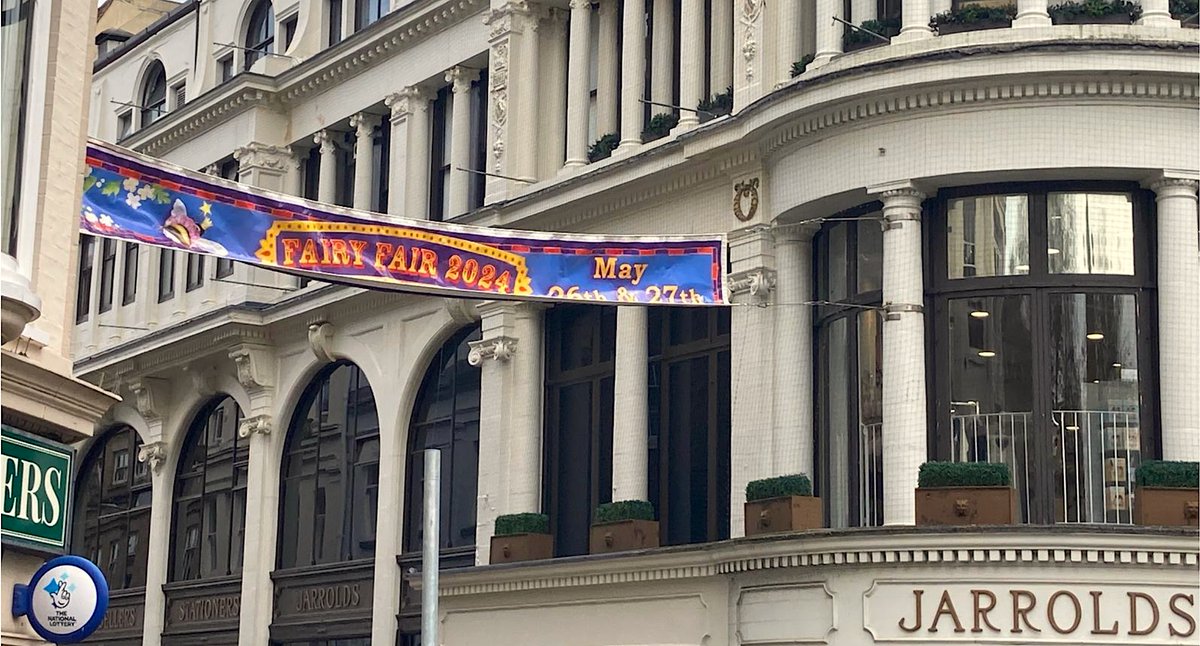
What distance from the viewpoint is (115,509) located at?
47.0m

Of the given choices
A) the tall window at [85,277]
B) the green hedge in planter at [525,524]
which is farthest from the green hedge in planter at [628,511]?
the tall window at [85,277]

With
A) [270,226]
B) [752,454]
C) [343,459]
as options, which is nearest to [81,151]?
[270,226]

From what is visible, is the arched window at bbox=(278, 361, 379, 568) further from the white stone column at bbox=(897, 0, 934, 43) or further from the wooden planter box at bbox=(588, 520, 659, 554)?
the white stone column at bbox=(897, 0, 934, 43)

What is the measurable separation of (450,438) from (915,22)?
13.3 m

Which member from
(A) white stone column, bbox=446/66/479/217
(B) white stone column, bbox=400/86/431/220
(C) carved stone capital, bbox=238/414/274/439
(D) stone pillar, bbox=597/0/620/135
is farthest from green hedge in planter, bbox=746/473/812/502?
(C) carved stone capital, bbox=238/414/274/439

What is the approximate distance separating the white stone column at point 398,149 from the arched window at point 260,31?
6.29m

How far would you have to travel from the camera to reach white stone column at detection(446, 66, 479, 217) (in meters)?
36.7

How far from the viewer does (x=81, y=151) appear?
697 inches

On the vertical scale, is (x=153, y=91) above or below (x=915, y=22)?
above

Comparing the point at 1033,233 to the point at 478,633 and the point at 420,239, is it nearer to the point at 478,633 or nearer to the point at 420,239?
the point at 420,239

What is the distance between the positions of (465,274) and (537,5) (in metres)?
10.5

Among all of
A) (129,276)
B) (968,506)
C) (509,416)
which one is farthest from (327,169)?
(968,506)

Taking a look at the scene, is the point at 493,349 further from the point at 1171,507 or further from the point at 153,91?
the point at 153,91

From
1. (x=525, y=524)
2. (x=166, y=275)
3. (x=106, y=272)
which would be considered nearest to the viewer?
(x=525, y=524)
